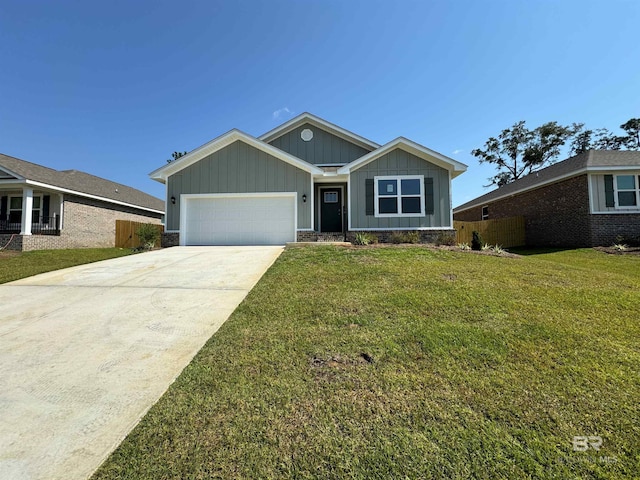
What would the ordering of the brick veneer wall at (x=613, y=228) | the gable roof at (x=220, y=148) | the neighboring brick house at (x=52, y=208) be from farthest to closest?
the neighboring brick house at (x=52, y=208) → the brick veneer wall at (x=613, y=228) → the gable roof at (x=220, y=148)

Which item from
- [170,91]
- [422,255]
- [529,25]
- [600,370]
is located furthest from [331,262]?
[170,91]

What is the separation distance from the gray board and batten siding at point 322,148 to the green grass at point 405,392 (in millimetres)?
11115

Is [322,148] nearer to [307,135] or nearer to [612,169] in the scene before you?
[307,135]

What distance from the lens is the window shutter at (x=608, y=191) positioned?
13164mm

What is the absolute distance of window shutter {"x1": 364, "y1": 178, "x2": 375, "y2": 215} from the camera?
485 inches

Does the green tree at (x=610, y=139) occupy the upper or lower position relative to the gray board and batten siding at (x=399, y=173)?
upper

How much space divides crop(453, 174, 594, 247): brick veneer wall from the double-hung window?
4.43ft

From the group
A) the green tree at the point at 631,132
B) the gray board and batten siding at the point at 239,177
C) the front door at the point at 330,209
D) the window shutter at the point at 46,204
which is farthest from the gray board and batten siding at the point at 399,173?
the green tree at the point at 631,132

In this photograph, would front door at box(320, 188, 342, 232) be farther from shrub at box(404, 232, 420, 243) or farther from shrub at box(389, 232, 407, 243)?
shrub at box(404, 232, 420, 243)

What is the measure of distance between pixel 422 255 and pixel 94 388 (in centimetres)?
724

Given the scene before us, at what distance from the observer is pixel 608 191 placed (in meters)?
13.2

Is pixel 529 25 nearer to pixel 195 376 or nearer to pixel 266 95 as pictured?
pixel 266 95

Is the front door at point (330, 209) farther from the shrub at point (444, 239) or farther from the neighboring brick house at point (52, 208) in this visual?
the neighboring brick house at point (52, 208)

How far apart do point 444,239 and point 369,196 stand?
3.45 metres
